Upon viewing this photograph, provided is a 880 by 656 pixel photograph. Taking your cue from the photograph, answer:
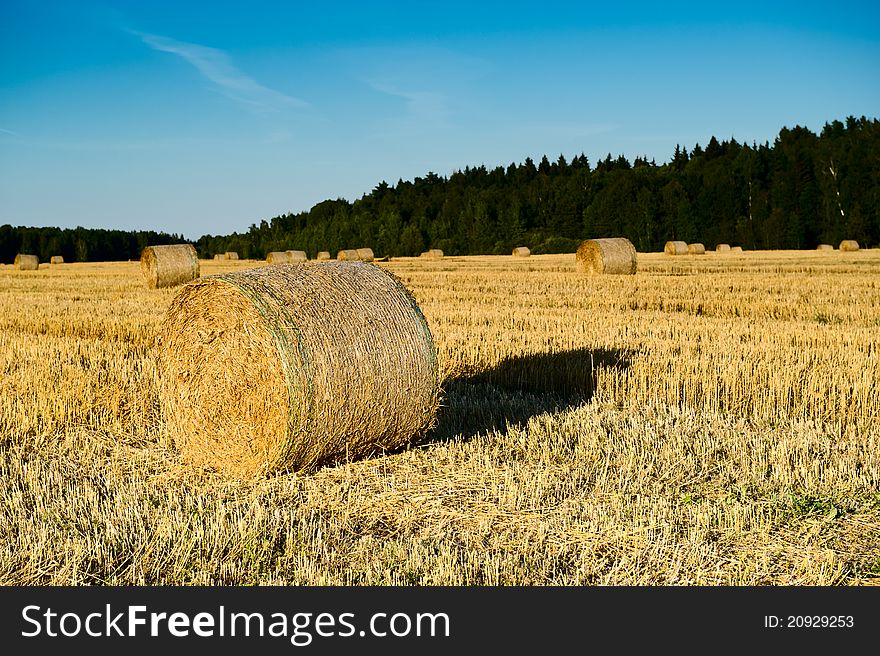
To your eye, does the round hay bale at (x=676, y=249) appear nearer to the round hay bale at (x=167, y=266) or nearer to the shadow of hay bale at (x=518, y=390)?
the round hay bale at (x=167, y=266)

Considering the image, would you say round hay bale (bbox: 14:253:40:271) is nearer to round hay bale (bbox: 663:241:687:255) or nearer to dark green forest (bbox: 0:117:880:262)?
round hay bale (bbox: 663:241:687:255)

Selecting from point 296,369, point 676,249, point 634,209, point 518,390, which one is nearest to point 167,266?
point 518,390

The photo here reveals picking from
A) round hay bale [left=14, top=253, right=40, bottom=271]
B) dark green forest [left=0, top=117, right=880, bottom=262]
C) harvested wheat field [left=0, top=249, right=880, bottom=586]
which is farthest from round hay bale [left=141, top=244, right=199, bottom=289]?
dark green forest [left=0, top=117, right=880, bottom=262]

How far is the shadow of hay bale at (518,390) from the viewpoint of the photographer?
6.67 m

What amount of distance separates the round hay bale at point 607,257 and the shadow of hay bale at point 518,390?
50.9 ft

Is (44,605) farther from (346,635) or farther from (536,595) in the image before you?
(536,595)

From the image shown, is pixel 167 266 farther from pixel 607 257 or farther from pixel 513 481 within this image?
pixel 513 481

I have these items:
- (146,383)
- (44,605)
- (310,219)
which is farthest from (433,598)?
(310,219)

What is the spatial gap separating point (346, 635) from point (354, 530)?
49.1 inches

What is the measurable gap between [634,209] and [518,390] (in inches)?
2681

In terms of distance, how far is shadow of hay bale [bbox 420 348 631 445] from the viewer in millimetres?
6668

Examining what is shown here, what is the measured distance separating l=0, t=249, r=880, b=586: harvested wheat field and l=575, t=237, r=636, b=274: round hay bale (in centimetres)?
1444

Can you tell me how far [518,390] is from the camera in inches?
321

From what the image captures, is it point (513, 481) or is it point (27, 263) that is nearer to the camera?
point (513, 481)
